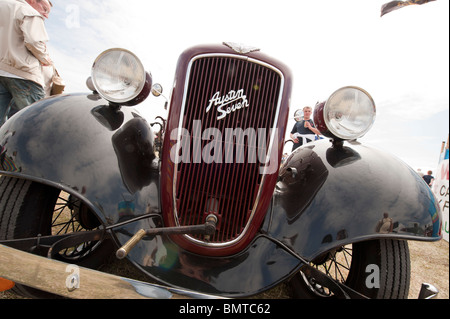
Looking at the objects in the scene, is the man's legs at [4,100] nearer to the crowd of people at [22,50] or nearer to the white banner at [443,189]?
the crowd of people at [22,50]

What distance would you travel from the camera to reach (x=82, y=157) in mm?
1251

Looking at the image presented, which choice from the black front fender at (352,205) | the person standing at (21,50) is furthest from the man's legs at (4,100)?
the black front fender at (352,205)

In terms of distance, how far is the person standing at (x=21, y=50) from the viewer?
2471mm

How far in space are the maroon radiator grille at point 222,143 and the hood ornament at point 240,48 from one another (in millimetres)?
46

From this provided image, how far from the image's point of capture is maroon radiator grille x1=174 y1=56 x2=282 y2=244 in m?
1.33

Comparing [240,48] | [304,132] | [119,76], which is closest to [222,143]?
[240,48]

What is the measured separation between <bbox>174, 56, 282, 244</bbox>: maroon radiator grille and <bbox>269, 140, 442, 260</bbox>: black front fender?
0.22 m

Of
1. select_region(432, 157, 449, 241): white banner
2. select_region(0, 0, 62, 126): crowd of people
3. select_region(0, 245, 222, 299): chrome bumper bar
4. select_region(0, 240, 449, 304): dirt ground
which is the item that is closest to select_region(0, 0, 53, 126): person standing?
select_region(0, 0, 62, 126): crowd of people

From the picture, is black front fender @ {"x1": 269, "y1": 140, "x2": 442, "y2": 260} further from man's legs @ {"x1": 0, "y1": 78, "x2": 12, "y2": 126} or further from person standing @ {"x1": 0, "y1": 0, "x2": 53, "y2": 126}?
man's legs @ {"x1": 0, "y1": 78, "x2": 12, "y2": 126}

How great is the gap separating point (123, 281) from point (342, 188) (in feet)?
3.47

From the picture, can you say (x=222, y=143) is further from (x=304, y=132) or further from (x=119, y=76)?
(x=304, y=132)
